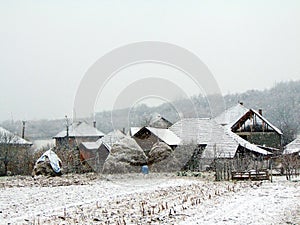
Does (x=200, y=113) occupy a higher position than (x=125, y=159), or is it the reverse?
(x=200, y=113)

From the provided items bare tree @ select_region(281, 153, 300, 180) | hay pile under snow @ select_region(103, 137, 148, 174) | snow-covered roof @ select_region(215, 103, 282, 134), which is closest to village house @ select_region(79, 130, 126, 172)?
hay pile under snow @ select_region(103, 137, 148, 174)

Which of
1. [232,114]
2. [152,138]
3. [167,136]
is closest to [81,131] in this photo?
[232,114]

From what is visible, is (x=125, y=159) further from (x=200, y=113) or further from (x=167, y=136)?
(x=200, y=113)

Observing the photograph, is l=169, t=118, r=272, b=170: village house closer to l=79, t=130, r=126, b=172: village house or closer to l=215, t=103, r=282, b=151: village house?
l=79, t=130, r=126, b=172: village house

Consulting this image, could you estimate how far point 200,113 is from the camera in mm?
44469

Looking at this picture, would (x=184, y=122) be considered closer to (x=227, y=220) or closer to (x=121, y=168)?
(x=121, y=168)

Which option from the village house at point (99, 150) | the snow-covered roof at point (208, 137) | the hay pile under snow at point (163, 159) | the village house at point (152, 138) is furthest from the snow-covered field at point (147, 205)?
the village house at point (152, 138)

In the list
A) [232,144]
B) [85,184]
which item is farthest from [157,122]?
[85,184]

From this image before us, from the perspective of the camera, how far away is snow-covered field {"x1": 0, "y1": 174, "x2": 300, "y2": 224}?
1088cm

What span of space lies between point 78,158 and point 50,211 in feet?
58.4

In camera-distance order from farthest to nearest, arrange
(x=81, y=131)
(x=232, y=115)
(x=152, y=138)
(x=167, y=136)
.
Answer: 1. (x=81, y=131)
2. (x=232, y=115)
3. (x=167, y=136)
4. (x=152, y=138)

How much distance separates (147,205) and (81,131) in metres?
44.2

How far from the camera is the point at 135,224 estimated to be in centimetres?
1018

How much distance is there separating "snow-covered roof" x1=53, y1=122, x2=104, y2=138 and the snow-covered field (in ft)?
117
